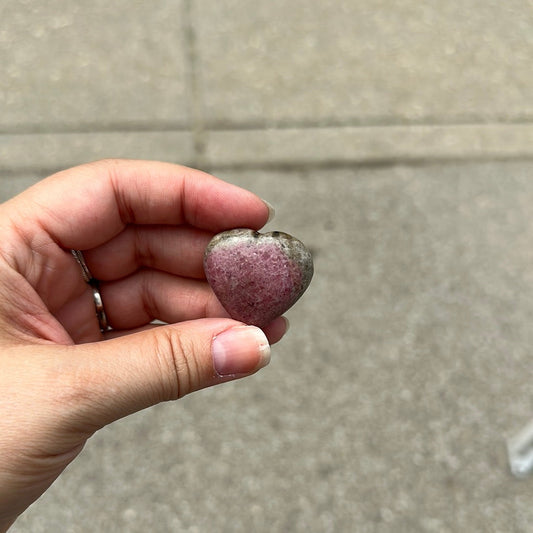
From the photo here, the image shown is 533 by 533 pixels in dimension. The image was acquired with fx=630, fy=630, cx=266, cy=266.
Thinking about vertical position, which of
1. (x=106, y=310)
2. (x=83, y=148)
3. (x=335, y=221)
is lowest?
(x=335, y=221)

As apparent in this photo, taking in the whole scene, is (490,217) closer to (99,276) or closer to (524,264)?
(524,264)

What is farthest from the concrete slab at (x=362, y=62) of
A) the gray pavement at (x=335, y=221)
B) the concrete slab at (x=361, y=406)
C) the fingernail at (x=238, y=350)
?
the fingernail at (x=238, y=350)

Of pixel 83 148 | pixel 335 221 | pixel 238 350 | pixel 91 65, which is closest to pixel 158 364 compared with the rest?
pixel 238 350

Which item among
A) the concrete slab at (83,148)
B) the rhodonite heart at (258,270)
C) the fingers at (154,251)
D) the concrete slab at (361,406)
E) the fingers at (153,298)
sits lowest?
the concrete slab at (361,406)

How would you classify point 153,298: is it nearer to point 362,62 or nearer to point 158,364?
point 158,364

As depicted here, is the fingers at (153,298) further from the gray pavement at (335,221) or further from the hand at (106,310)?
the gray pavement at (335,221)

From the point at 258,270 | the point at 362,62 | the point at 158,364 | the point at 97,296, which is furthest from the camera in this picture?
the point at 362,62

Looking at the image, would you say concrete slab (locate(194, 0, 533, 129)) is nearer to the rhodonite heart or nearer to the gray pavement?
the gray pavement
